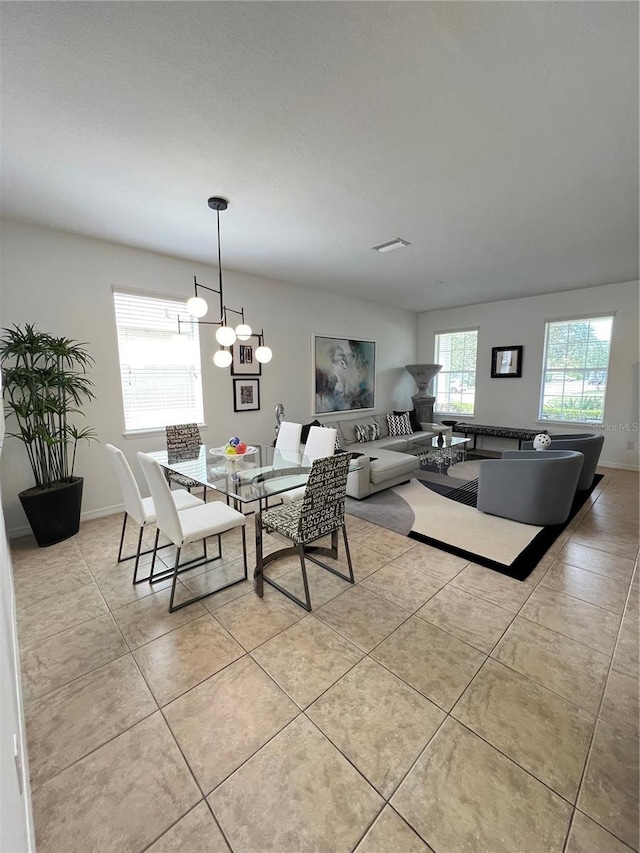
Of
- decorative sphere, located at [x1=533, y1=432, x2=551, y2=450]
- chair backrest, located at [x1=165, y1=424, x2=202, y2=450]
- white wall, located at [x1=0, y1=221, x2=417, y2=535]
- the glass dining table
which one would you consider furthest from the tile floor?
decorative sphere, located at [x1=533, y1=432, x2=551, y2=450]

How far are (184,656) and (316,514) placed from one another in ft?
3.40

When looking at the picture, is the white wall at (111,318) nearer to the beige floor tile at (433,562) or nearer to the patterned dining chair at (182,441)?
the patterned dining chair at (182,441)

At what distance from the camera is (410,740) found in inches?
55.5

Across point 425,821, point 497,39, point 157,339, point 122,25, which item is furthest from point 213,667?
point 157,339

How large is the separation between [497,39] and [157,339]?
11.8 feet

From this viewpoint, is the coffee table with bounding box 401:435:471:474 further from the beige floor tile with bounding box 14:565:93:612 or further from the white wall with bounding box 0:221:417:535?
the beige floor tile with bounding box 14:565:93:612

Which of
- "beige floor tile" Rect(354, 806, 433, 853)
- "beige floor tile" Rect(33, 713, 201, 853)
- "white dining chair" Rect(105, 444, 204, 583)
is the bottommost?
"beige floor tile" Rect(354, 806, 433, 853)

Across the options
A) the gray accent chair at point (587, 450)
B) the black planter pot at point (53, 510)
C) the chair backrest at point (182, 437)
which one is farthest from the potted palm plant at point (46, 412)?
the gray accent chair at point (587, 450)

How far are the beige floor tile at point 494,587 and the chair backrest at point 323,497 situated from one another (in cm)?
101

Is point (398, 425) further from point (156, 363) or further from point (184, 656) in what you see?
point (184, 656)

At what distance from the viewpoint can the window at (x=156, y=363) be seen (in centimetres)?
368

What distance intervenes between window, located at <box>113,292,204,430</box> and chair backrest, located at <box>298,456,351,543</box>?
2.55 metres

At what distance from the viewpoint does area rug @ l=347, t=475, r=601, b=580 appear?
2768 mm

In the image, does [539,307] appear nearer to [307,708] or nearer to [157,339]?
[157,339]
